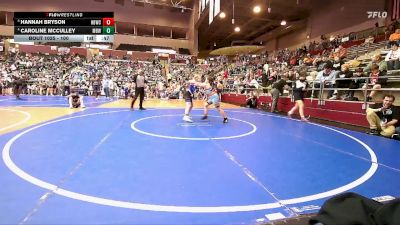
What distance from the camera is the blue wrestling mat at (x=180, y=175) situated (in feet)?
8.70

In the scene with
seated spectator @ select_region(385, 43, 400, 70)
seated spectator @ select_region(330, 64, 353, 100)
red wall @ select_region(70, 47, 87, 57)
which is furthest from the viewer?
red wall @ select_region(70, 47, 87, 57)

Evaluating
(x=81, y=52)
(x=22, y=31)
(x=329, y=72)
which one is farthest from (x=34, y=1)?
(x=329, y=72)

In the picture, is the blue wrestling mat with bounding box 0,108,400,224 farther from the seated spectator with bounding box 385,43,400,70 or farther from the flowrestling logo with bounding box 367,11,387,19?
the flowrestling logo with bounding box 367,11,387,19

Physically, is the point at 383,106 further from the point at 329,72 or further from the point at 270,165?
the point at 270,165

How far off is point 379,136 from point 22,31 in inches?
570

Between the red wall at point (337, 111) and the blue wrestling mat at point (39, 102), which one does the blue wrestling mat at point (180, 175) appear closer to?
the red wall at point (337, 111)

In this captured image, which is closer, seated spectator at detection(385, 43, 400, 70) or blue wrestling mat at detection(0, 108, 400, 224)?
blue wrestling mat at detection(0, 108, 400, 224)

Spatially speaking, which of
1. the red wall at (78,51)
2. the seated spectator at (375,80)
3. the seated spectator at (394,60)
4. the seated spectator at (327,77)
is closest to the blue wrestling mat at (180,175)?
the seated spectator at (375,80)

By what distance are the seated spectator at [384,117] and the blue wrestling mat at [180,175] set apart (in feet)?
2.40
